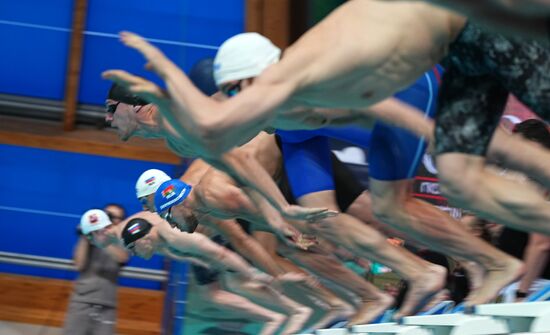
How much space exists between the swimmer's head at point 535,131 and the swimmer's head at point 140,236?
2.93 metres

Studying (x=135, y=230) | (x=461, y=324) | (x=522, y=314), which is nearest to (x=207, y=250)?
(x=135, y=230)

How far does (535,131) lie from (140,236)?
313 cm

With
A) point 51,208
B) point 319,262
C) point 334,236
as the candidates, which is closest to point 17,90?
point 51,208

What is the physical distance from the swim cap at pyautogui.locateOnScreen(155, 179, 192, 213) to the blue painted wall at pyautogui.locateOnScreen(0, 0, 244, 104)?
3.20 m

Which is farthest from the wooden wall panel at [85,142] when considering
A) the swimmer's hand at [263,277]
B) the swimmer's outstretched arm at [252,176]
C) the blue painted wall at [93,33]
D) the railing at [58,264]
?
the swimmer's outstretched arm at [252,176]

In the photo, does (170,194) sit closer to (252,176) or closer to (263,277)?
(263,277)

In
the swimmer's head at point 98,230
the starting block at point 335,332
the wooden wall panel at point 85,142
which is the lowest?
the wooden wall panel at point 85,142

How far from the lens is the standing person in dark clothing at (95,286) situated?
7852 mm

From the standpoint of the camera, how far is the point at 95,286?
7859 millimetres

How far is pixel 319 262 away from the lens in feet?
21.2

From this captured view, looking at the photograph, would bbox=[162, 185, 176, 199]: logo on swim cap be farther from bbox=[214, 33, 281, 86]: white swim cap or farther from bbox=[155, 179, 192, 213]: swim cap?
bbox=[214, 33, 281, 86]: white swim cap

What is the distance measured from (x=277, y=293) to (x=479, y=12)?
551 cm

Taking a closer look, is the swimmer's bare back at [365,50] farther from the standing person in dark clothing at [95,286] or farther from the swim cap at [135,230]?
the standing person in dark clothing at [95,286]

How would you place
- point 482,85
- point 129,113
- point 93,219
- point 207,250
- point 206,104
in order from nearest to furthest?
1. point 206,104
2. point 482,85
3. point 129,113
4. point 207,250
5. point 93,219
